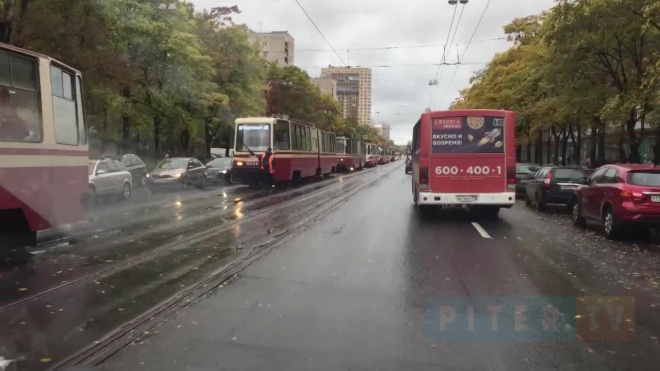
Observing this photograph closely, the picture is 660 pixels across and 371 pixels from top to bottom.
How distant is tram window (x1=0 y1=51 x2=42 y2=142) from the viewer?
7855 millimetres

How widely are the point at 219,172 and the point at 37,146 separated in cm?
2058

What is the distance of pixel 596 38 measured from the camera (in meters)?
17.6

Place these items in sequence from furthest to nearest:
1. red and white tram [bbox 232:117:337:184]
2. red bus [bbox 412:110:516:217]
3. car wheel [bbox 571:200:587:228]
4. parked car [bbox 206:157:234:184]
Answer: parked car [bbox 206:157:234:184]
red and white tram [bbox 232:117:337:184]
red bus [bbox 412:110:516:217]
car wheel [bbox 571:200:587:228]

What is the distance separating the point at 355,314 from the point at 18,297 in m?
3.82

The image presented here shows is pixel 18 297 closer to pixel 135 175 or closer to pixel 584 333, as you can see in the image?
pixel 584 333

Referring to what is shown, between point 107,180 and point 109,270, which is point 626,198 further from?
point 107,180

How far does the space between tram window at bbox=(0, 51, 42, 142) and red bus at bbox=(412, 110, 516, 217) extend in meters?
8.77

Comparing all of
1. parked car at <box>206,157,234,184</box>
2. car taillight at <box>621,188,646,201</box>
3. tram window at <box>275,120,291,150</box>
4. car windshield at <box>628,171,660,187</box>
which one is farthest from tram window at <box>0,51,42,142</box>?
parked car at <box>206,157,234,184</box>

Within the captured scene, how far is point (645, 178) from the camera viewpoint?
1078 centimetres

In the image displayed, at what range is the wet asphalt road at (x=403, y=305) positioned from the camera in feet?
14.5

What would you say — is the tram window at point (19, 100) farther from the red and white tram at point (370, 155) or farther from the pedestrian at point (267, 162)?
the red and white tram at point (370, 155)

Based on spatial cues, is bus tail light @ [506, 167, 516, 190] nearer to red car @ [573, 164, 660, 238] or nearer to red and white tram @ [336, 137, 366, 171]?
red car @ [573, 164, 660, 238]

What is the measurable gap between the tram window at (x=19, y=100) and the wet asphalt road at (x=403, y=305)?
4045mm

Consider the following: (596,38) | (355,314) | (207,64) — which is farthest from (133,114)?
(355,314)
